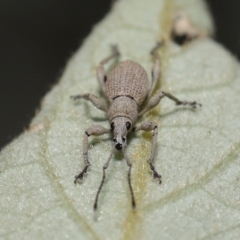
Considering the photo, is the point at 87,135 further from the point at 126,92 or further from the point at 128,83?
the point at 128,83

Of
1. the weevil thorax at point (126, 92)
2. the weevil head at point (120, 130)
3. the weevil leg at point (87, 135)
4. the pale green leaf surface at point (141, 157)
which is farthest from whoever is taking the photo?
the weevil thorax at point (126, 92)

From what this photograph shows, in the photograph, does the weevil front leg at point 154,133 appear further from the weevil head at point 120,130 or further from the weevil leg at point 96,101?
the weevil leg at point 96,101

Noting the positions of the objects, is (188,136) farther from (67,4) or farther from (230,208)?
(67,4)

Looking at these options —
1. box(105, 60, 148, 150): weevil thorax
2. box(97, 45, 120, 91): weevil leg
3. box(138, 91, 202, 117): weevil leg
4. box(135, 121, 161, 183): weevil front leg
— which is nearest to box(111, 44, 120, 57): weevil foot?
box(97, 45, 120, 91): weevil leg

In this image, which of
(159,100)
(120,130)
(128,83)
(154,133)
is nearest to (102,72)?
(128,83)

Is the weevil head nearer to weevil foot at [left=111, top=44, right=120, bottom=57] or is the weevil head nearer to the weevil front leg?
the weevil front leg

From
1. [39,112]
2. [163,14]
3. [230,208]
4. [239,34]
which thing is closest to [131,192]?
[230,208]

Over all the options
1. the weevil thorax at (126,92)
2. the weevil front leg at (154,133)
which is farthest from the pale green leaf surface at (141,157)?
the weevil thorax at (126,92)
